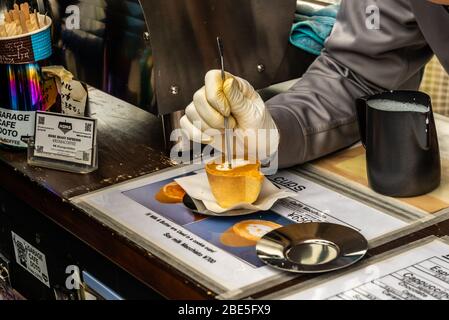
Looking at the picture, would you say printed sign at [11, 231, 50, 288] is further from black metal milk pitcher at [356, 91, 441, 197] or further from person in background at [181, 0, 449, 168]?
black metal milk pitcher at [356, 91, 441, 197]

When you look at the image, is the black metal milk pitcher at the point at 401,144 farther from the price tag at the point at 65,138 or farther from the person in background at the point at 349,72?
the price tag at the point at 65,138

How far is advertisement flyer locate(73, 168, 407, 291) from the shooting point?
4.16ft

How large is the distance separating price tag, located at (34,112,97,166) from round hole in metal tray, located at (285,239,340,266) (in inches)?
20.3

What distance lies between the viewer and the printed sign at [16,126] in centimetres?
170

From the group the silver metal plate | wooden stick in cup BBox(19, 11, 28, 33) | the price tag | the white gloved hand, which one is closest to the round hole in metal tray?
the silver metal plate

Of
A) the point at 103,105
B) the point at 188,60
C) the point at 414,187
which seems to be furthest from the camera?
the point at 103,105

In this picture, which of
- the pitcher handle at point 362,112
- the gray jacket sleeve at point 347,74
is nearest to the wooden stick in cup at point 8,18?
the gray jacket sleeve at point 347,74

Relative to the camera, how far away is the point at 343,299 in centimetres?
117

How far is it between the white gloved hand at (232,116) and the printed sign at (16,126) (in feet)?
1.22
